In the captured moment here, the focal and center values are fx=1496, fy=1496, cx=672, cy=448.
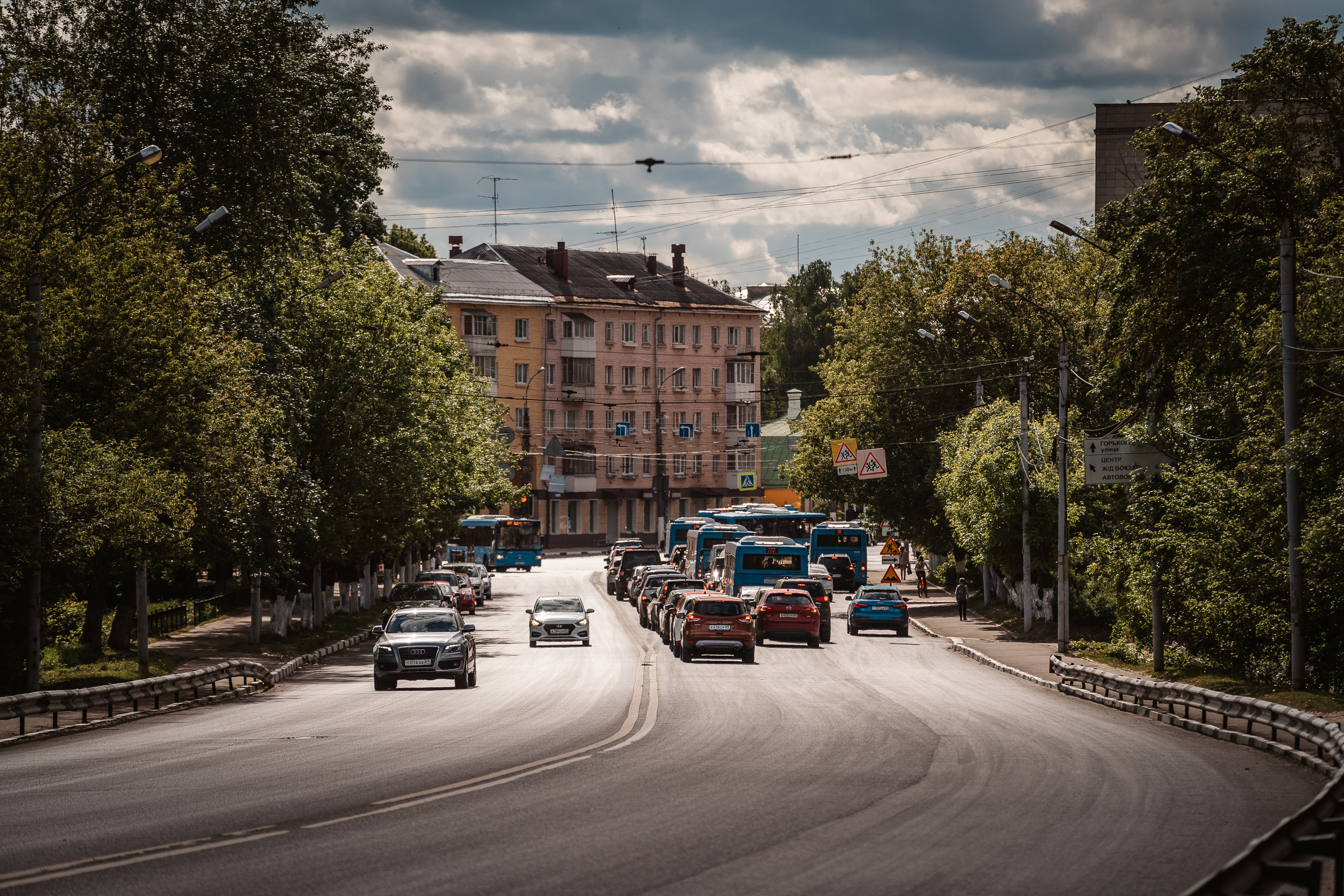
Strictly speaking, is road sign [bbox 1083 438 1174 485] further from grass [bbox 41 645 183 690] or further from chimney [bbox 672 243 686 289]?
chimney [bbox 672 243 686 289]

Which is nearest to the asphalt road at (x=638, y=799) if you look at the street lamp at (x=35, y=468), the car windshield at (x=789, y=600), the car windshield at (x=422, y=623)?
the street lamp at (x=35, y=468)

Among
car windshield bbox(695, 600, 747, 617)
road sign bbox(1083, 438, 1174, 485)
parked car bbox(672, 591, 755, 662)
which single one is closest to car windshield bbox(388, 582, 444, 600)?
parked car bbox(672, 591, 755, 662)

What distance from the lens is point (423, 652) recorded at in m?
30.1

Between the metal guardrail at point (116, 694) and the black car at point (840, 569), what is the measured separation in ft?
136

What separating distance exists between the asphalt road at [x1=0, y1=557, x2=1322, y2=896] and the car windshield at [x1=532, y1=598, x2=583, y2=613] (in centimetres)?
1851

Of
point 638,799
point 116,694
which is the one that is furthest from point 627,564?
point 638,799

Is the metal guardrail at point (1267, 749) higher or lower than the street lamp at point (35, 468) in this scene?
lower

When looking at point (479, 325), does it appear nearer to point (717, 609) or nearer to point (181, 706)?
point (717, 609)

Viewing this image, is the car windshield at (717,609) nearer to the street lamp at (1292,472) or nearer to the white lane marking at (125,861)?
the street lamp at (1292,472)

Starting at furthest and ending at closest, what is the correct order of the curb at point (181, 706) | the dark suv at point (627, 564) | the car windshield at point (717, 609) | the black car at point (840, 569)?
1. the black car at point (840, 569)
2. the dark suv at point (627, 564)
3. the car windshield at point (717, 609)
4. the curb at point (181, 706)

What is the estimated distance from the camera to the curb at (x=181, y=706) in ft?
69.3

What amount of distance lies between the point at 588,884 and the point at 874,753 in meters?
8.53

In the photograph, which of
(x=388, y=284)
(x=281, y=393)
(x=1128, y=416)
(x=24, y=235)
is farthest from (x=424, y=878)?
(x=388, y=284)

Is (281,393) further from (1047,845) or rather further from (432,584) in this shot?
(1047,845)
